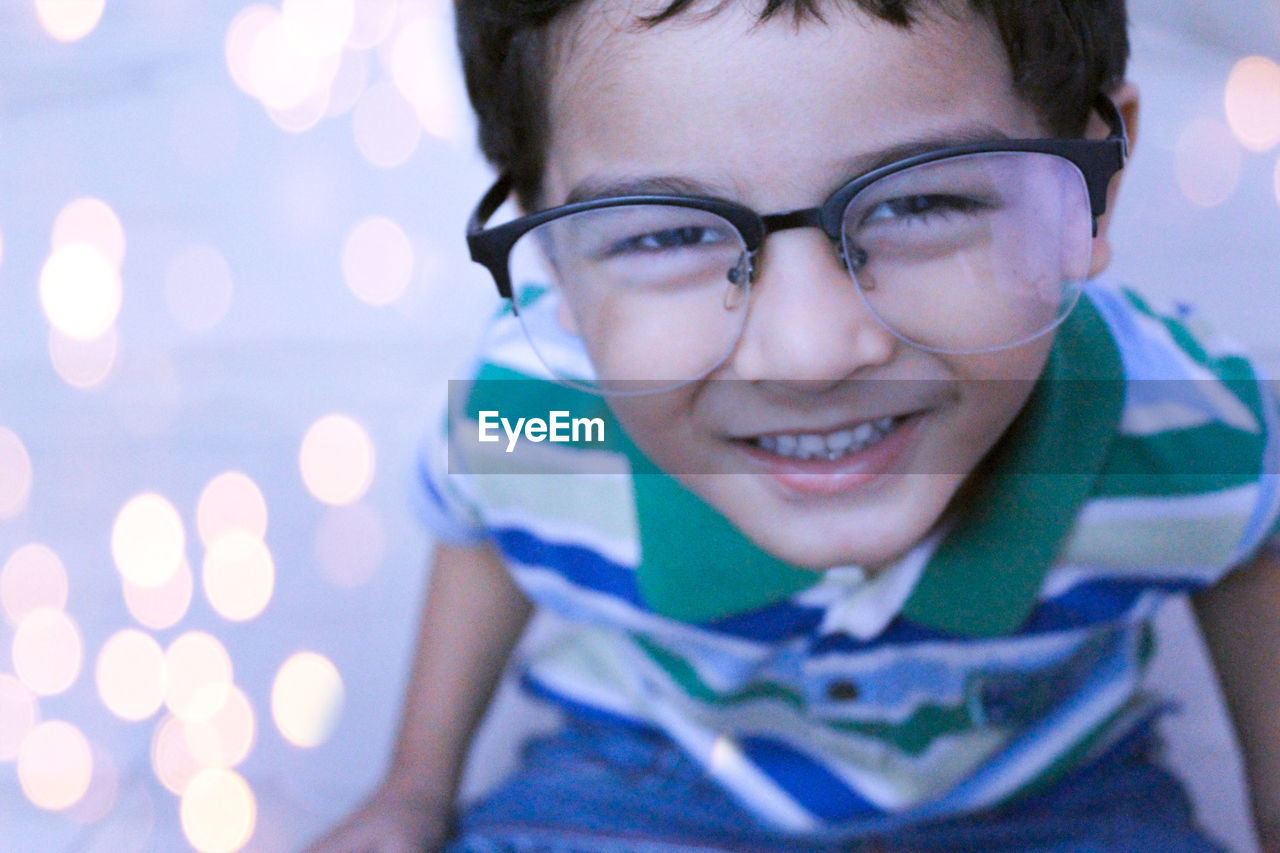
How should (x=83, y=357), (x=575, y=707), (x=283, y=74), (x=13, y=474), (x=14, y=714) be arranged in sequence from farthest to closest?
(x=283, y=74), (x=83, y=357), (x=13, y=474), (x=14, y=714), (x=575, y=707)

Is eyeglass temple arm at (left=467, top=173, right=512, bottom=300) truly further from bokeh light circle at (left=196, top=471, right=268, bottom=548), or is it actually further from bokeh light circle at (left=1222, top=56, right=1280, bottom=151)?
bokeh light circle at (left=1222, top=56, right=1280, bottom=151)

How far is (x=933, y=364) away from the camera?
2.13 feet

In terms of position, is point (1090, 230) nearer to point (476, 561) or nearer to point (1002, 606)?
point (1002, 606)

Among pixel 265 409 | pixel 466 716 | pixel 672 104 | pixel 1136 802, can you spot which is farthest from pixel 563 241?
pixel 265 409

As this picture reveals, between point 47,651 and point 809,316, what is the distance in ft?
2.95

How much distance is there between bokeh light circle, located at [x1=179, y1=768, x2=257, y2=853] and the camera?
1019mm

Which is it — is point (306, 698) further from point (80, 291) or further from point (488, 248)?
point (80, 291)

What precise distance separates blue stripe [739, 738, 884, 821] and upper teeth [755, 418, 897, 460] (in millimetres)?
286

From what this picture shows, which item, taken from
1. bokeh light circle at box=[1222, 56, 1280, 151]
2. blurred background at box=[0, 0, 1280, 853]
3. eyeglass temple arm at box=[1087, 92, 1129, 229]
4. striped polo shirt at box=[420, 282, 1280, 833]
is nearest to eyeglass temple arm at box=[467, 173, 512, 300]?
striped polo shirt at box=[420, 282, 1280, 833]

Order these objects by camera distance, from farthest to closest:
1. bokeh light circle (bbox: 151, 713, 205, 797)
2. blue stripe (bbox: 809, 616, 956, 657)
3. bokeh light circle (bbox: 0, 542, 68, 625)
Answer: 1. bokeh light circle (bbox: 0, 542, 68, 625)
2. bokeh light circle (bbox: 151, 713, 205, 797)
3. blue stripe (bbox: 809, 616, 956, 657)

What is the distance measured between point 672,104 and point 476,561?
493 mm

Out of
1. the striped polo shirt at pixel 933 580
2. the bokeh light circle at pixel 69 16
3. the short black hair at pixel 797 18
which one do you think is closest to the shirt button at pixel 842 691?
the striped polo shirt at pixel 933 580

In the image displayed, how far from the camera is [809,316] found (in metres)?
0.62

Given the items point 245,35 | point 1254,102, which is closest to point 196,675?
point 245,35
